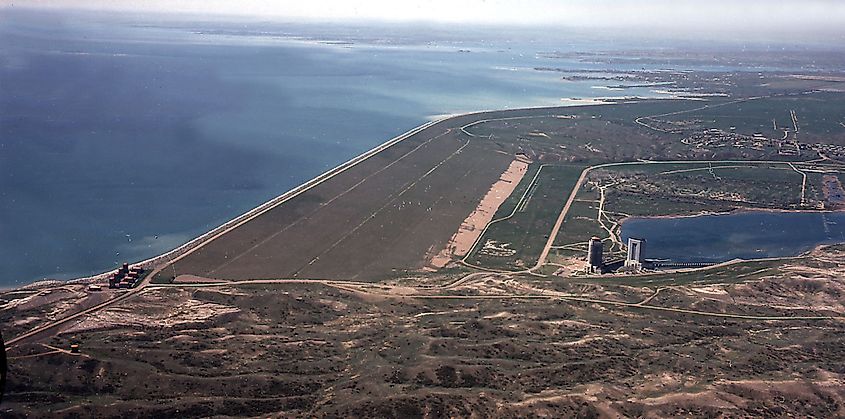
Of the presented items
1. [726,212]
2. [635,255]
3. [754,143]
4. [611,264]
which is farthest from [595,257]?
[754,143]

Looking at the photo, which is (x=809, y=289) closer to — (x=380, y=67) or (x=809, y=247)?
(x=809, y=247)

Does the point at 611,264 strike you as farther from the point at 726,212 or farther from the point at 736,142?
the point at 736,142

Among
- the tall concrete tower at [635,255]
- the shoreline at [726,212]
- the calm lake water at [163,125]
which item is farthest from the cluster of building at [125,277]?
the shoreline at [726,212]

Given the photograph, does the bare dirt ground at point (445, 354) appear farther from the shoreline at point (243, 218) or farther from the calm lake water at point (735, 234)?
the calm lake water at point (735, 234)

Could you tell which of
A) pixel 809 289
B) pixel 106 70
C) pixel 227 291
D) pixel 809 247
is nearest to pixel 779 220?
pixel 809 247

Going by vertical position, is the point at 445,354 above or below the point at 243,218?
below
